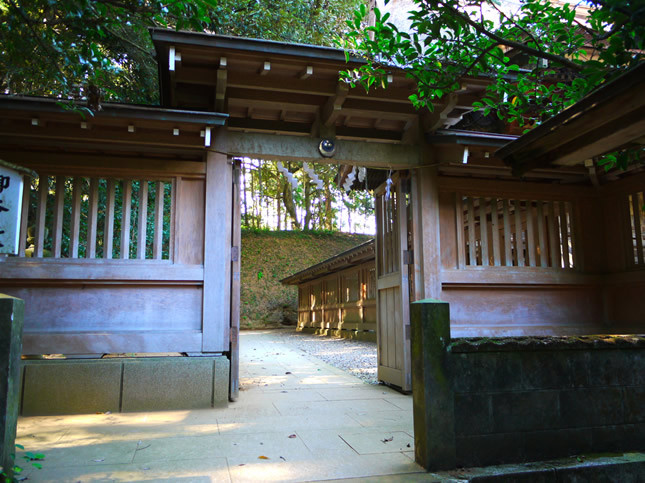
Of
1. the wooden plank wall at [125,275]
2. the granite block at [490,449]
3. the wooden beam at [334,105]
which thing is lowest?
the granite block at [490,449]

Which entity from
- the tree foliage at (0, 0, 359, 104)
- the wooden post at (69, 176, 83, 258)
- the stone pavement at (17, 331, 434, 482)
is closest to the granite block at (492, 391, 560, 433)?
the stone pavement at (17, 331, 434, 482)

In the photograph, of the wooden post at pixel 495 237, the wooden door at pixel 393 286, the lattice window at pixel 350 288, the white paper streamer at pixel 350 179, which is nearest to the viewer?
the wooden door at pixel 393 286

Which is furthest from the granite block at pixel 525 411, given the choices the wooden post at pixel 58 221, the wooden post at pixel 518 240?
the wooden post at pixel 58 221

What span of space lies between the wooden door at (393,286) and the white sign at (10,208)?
4.52 metres

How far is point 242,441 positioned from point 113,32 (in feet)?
20.9

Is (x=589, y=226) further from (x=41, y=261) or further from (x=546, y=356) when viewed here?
(x=41, y=261)

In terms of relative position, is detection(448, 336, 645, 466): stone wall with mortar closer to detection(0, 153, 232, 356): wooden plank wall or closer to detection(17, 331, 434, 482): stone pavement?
detection(17, 331, 434, 482): stone pavement

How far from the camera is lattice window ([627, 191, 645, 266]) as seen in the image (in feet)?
21.6

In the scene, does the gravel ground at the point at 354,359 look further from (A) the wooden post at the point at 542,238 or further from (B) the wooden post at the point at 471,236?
(A) the wooden post at the point at 542,238

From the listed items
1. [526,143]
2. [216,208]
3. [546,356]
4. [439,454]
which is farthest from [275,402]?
[526,143]

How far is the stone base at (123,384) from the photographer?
16.8ft

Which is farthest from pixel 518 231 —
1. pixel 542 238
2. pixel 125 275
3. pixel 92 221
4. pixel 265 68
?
pixel 92 221

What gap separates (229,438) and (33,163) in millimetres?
4026

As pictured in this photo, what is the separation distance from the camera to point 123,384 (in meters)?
5.30
